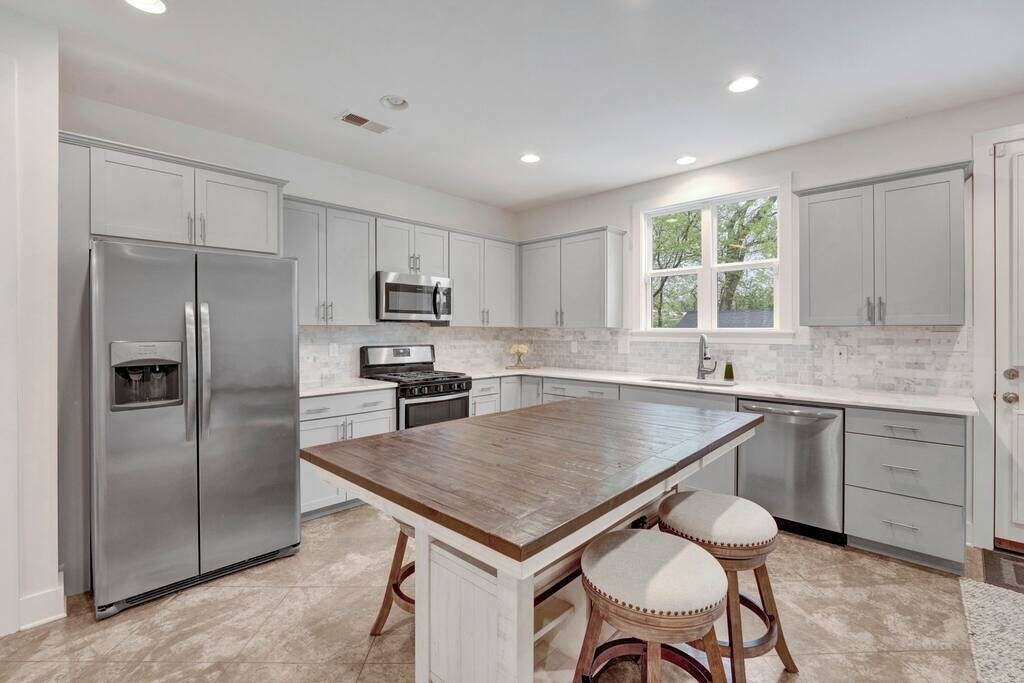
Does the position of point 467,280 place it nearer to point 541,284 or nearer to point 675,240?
point 541,284

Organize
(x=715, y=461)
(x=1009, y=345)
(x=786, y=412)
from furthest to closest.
Result: (x=715, y=461) → (x=786, y=412) → (x=1009, y=345)

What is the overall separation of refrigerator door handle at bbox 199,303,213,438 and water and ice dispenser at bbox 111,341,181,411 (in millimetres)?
105

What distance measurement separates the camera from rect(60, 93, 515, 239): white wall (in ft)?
9.31

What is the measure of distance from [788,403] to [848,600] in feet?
3.77

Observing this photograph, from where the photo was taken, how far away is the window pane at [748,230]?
3783mm

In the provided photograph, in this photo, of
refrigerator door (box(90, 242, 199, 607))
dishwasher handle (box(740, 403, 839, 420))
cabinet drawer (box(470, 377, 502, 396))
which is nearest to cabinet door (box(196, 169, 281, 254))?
refrigerator door (box(90, 242, 199, 607))

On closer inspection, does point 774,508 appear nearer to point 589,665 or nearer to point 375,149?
point 589,665

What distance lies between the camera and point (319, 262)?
3584 millimetres

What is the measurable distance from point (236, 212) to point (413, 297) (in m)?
1.54

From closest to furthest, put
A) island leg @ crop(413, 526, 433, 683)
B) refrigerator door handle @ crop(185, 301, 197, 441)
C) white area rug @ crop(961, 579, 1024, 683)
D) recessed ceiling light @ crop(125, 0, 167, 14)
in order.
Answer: island leg @ crop(413, 526, 433, 683) < white area rug @ crop(961, 579, 1024, 683) < recessed ceiling light @ crop(125, 0, 167, 14) < refrigerator door handle @ crop(185, 301, 197, 441)

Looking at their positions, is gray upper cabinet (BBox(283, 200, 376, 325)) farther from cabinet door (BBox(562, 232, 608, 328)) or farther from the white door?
the white door

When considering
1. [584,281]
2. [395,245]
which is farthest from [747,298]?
[395,245]

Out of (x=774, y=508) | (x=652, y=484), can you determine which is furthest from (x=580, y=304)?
(x=652, y=484)

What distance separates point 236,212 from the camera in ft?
9.62
